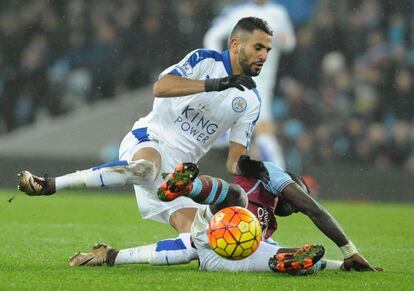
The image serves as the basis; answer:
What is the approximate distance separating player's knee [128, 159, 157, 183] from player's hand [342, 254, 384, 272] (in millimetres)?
1467

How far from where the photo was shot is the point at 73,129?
18.0m

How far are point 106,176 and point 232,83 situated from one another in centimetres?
109

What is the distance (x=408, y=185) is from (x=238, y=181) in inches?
342

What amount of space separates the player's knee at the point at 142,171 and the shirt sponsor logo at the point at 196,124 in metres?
0.66

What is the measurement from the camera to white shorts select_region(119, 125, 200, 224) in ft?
24.9

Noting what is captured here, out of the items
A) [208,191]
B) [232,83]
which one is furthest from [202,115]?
[208,191]

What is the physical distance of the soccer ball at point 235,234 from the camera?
6445 mm

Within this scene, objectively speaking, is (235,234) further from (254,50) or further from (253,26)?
(253,26)

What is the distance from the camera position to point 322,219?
698 cm

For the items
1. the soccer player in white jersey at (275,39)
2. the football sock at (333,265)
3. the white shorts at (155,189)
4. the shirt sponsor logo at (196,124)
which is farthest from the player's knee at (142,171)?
the soccer player in white jersey at (275,39)

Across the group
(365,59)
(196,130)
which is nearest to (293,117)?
(365,59)

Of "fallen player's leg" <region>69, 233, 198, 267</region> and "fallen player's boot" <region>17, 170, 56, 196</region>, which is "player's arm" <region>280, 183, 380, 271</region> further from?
"fallen player's boot" <region>17, 170, 56, 196</region>

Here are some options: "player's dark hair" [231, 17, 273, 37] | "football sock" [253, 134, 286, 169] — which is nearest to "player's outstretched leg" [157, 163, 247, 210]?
"player's dark hair" [231, 17, 273, 37]

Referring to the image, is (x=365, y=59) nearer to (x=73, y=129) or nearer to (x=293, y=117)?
(x=293, y=117)
